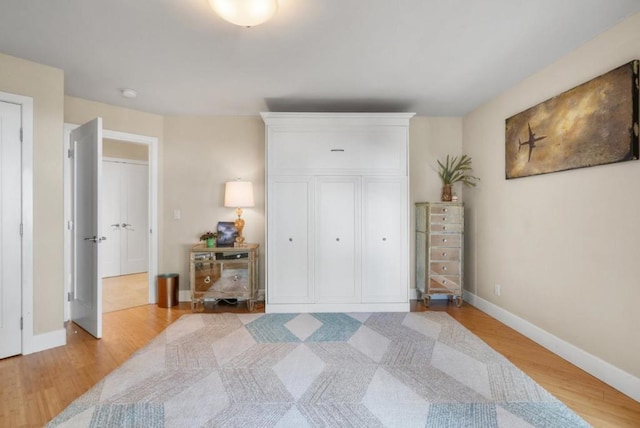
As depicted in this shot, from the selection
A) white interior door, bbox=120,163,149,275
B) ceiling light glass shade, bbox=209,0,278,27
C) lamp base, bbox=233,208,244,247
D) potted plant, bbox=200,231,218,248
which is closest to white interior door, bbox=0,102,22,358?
potted plant, bbox=200,231,218,248

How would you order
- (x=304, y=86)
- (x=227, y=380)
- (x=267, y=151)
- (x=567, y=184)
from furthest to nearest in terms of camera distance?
(x=267, y=151) → (x=304, y=86) → (x=567, y=184) → (x=227, y=380)

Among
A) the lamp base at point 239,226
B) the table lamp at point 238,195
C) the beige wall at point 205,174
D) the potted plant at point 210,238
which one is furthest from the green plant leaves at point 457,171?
the potted plant at point 210,238

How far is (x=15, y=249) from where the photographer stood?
2.31m

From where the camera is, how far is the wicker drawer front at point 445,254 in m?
3.41

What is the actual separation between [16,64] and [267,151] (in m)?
2.14

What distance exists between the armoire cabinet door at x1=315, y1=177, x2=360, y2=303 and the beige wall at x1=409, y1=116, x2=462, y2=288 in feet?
3.25

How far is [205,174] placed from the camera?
371 cm

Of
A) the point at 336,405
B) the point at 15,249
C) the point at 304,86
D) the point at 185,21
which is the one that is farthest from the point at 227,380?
the point at 304,86

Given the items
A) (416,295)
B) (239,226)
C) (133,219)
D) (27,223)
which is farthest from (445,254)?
(133,219)

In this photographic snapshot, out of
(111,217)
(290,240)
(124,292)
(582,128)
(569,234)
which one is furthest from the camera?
(111,217)

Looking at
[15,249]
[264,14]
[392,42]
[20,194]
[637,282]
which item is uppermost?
[392,42]

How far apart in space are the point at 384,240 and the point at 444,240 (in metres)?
0.79

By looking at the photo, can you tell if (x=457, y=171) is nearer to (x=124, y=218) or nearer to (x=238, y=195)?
(x=238, y=195)

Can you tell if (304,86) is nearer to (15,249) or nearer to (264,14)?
(264,14)
